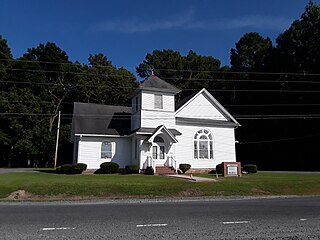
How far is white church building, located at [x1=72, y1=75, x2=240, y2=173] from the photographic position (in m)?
28.4

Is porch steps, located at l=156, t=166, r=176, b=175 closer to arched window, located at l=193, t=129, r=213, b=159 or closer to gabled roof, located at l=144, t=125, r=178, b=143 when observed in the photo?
gabled roof, located at l=144, t=125, r=178, b=143

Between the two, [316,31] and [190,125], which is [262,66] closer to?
[316,31]

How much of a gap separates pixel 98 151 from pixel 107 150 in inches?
34.9

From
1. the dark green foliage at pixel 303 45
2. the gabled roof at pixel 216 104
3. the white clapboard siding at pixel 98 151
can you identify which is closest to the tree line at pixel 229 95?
the dark green foliage at pixel 303 45

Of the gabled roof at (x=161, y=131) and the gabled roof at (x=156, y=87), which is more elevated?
the gabled roof at (x=156, y=87)

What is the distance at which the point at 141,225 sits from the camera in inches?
313

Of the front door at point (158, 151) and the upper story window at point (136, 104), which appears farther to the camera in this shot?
the upper story window at point (136, 104)

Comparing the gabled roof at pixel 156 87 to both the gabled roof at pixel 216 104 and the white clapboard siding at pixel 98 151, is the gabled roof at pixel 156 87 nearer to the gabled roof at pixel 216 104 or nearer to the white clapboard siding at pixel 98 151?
the gabled roof at pixel 216 104

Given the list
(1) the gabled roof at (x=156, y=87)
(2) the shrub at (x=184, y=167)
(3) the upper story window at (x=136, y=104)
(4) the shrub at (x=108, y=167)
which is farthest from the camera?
(3) the upper story window at (x=136, y=104)

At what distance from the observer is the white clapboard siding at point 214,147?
1183 inches

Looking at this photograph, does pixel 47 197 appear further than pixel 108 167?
No

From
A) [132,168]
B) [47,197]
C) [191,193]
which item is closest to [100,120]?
[132,168]

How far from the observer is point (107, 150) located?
2956 centimetres

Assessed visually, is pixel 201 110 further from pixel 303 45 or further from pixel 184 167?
pixel 303 45
